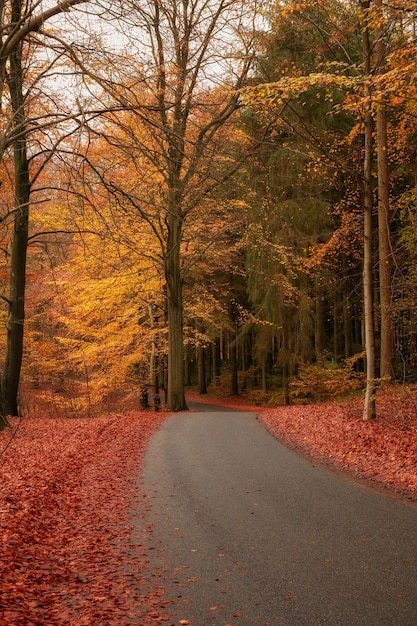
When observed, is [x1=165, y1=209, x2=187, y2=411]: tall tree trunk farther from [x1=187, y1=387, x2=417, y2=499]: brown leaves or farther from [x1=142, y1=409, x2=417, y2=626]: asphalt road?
[x1=142, y1=409, x2=417, y2=626]: asphalt road

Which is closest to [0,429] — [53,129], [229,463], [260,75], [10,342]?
[10,342]

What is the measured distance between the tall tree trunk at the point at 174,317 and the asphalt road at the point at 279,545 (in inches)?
389

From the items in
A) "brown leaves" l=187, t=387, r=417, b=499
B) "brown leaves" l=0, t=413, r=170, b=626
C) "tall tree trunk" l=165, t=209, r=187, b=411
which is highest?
"tall tree trunk" l=165, t=209, r=187, b=411

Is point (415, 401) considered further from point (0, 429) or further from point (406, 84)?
point (0, 429)

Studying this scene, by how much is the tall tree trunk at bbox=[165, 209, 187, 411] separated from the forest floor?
4.40m

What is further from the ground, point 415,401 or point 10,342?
point 10,342

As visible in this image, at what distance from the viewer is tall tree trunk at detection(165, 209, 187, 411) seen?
784 inches

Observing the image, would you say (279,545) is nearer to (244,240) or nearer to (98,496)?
(98,496)

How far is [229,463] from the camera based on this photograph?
10.1 meters

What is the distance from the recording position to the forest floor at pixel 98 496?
469 centimetres

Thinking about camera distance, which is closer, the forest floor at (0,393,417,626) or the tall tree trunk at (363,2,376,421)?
the forest floor at (0,393,417,626)

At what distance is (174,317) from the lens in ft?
65.8

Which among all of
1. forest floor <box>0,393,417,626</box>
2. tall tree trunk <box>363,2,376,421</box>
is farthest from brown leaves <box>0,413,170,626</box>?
tall tree trunk <box>363,2,376,421</box>

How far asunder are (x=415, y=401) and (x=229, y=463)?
537 centimetres
